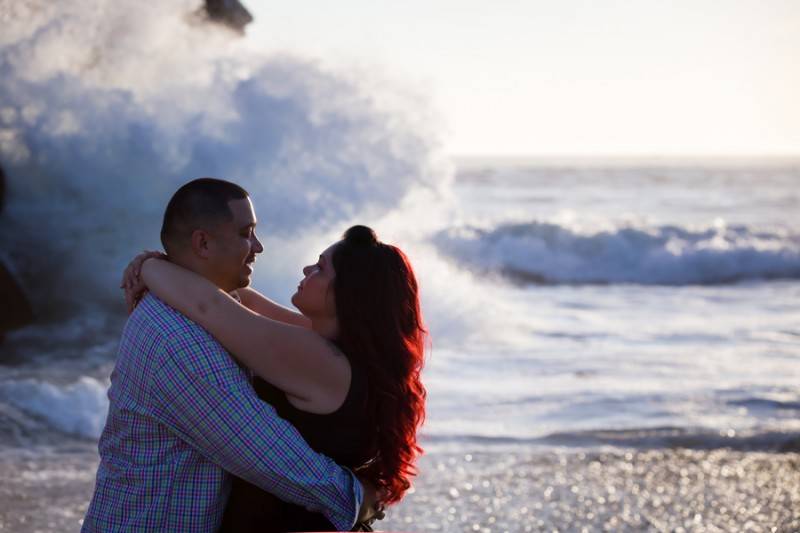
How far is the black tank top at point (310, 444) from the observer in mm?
2609

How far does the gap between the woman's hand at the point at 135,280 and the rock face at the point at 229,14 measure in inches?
437

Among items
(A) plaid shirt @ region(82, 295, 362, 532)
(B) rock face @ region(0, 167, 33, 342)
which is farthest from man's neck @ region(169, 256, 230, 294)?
(B) rock face @ region(0, 167, 33, 342)

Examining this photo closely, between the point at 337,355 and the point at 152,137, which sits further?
the point at 152,137

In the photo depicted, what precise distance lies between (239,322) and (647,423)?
4.95 metres

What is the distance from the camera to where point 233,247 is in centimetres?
270

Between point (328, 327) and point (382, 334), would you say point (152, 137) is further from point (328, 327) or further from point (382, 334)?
point (382, 334)

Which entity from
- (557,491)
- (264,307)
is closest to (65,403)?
(557,491)

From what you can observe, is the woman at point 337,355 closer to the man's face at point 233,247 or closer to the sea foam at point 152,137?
the man's face at point 233,247

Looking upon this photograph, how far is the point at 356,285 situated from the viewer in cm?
268

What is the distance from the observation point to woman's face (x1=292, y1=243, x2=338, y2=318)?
8.91ft

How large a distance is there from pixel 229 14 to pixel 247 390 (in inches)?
464

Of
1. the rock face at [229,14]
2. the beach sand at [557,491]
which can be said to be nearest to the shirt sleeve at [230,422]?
the beach sand at [557,491]

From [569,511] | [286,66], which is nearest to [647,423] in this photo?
[569,511]

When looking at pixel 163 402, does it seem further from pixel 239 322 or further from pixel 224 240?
pixel 224 240
